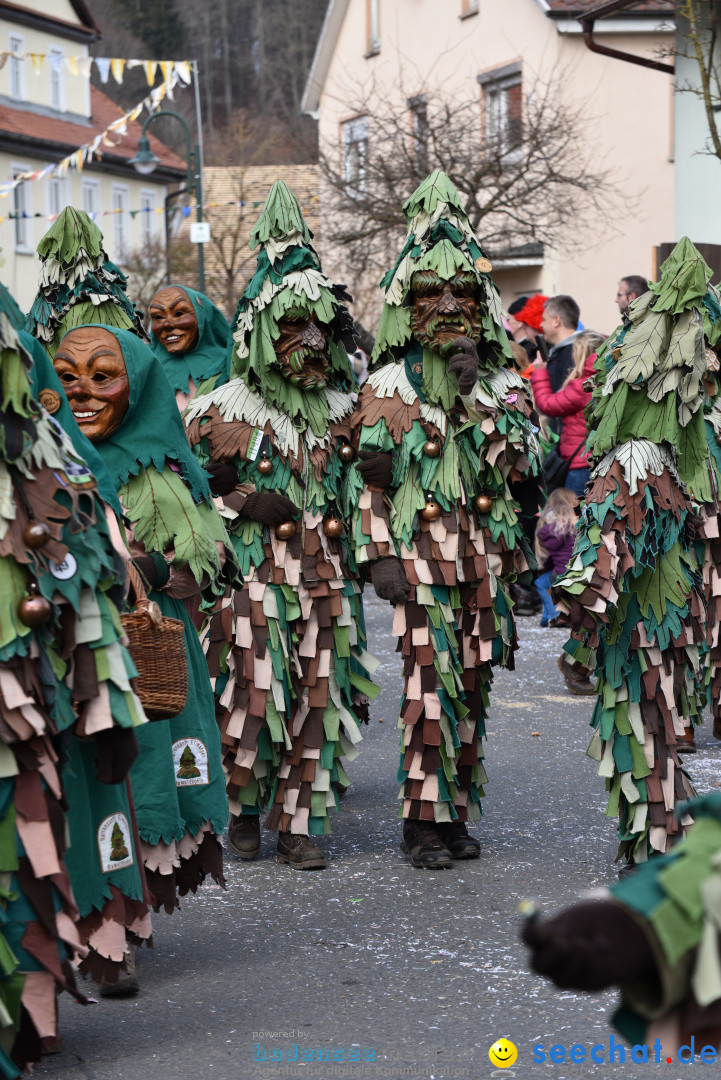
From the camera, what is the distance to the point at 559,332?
10.2 m

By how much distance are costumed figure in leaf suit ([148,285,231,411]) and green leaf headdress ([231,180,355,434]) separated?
991 millimetres

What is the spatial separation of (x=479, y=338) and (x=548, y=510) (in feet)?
15.3

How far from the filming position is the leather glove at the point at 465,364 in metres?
5.33

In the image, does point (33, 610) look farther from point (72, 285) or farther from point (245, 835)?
point (72, 285)

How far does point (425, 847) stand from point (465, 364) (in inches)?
68.0

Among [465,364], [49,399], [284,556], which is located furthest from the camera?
[284,556]

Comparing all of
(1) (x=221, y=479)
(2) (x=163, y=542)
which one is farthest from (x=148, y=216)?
(2) (x=163, y=542)

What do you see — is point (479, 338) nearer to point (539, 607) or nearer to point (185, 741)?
point (185, 741)

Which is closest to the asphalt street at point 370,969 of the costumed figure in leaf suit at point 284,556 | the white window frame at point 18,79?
the costumed figure in leaf suit at point 284,556

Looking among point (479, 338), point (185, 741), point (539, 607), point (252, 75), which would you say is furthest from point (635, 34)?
point (252, 75)

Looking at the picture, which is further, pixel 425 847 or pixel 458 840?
pixel 458 840

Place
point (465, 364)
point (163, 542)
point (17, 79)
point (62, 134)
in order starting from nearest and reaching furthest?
point (163, 542) < point (465, 364) < point (17, 79) < point (62, 134)

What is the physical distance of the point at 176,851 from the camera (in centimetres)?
459

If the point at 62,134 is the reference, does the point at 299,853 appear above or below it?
below
